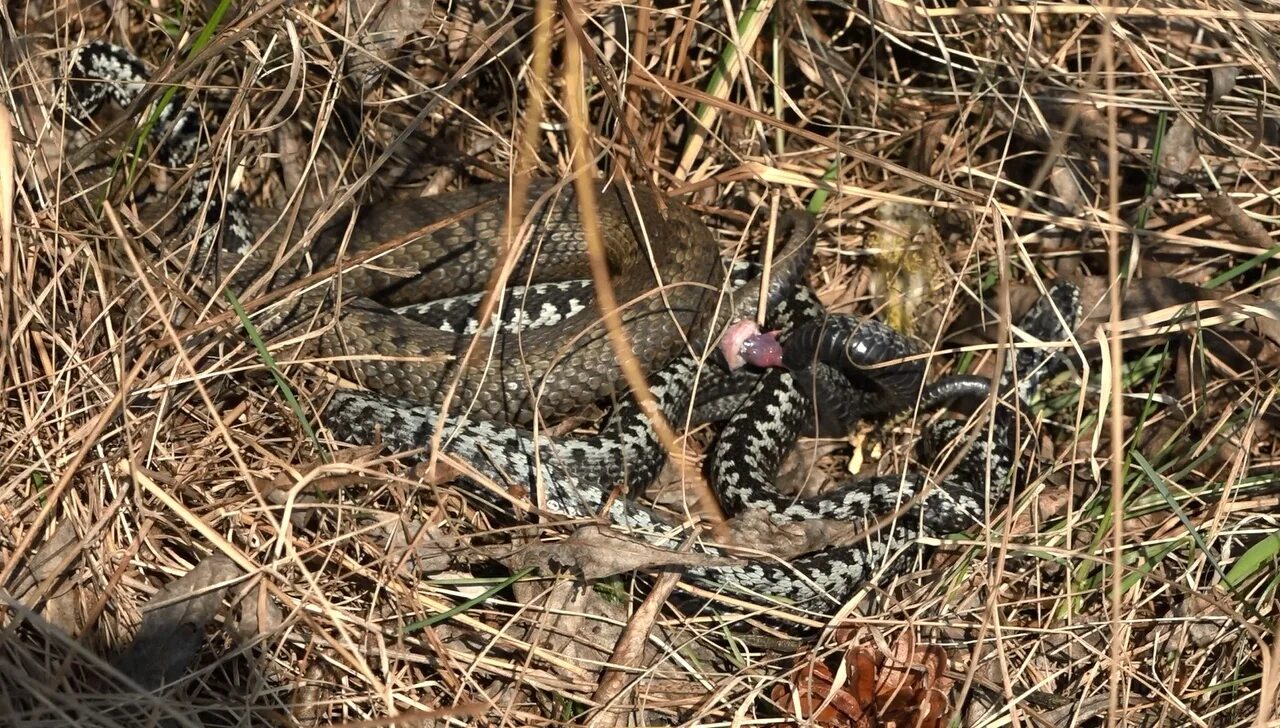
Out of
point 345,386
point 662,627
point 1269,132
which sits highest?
point 1269,132

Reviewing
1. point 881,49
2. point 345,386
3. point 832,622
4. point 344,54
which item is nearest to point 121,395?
point 345,386

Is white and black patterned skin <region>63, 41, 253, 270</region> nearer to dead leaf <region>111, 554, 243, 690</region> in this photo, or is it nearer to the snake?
the snake

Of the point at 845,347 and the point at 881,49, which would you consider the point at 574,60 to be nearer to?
the point at 845,347

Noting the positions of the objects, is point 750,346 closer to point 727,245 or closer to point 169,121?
point 727,245

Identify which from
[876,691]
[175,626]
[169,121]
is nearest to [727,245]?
[876,691]

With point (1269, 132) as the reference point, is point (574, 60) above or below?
above

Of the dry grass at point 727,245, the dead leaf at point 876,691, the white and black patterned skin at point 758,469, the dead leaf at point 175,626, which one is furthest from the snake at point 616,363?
the dead leaf at point 175,626

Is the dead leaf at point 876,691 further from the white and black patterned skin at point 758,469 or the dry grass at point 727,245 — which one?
the white and black patterned skin at point 758,469
